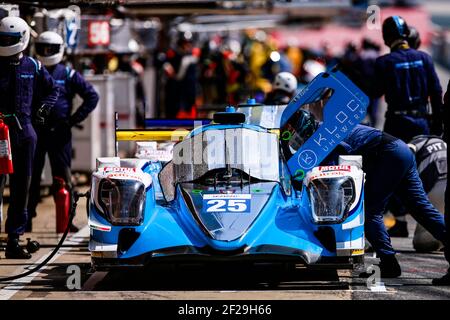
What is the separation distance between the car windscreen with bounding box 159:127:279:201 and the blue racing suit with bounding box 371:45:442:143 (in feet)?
8.19

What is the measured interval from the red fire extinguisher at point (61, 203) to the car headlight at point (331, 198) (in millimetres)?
4080

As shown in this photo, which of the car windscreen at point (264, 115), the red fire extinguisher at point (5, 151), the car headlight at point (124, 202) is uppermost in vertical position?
the car windscreen at point (264, 115)

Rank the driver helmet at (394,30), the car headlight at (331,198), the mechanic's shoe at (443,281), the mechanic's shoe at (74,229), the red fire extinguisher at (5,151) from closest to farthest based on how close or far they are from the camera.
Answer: the car headlight at (331,198) → the mechanic's shoe at (443,281) → the red fire extinguisher at (5,151) → the driver helmet at (394,30) → the mechanic's shoe at (74,229)

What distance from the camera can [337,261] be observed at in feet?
29.5

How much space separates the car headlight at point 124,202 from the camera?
9086mm

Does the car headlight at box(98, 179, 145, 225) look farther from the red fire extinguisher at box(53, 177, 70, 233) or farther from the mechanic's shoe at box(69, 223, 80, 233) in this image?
the mechanic's shoe at box(69, 223, 80, 233)

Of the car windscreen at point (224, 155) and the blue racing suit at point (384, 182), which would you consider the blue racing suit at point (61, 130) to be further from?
the blue racing suit at point (384, 182)

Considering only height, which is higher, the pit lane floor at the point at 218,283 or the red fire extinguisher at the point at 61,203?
the red fire extinguisher at the point at 61,203

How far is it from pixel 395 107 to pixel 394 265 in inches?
115

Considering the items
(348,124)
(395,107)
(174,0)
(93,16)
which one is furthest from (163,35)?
(348,124)

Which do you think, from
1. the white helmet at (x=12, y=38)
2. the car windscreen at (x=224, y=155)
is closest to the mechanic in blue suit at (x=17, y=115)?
the white helmet at (x=12, y=38)

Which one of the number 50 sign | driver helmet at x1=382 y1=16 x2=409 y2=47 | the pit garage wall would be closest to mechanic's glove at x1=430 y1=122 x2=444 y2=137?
→ driver helmet at x1=382 y1=16 x2=409 y2=47

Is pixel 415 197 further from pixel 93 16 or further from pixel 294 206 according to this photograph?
pixel 93 16

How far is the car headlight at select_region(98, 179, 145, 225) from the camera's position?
29.8 feet
